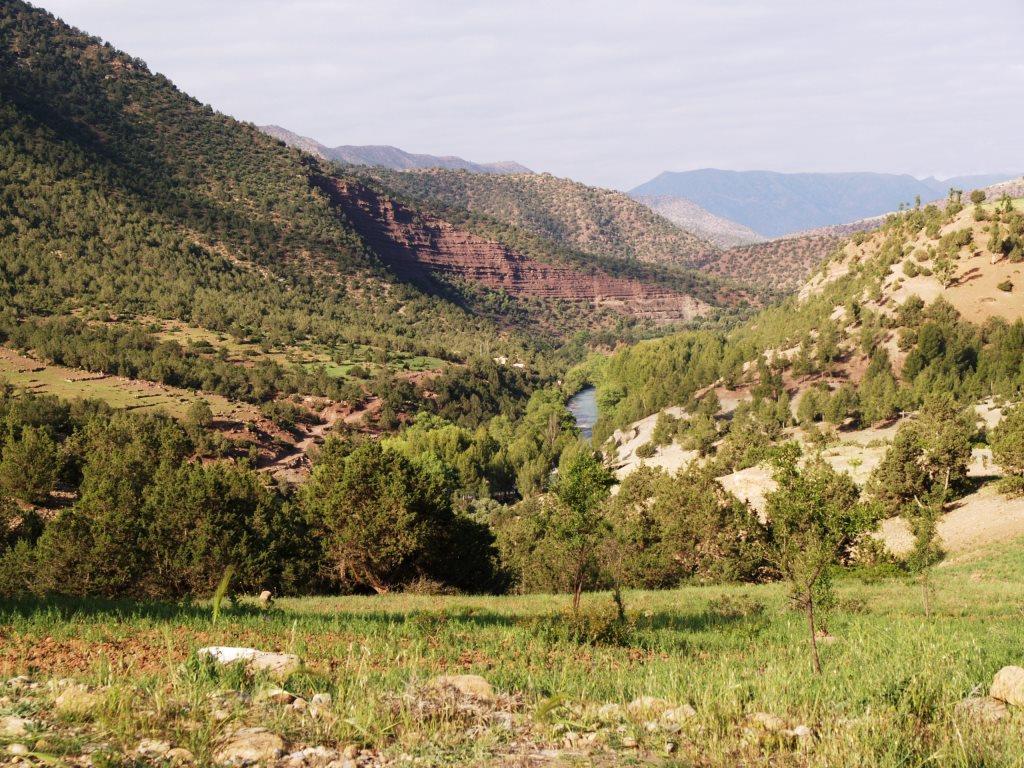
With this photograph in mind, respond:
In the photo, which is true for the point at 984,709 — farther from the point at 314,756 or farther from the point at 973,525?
the point at 973,525

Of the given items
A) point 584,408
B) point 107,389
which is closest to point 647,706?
point 107,389

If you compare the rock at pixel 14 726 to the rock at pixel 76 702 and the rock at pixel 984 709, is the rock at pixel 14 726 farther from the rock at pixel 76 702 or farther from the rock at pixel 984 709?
the rock at pixel 984 709

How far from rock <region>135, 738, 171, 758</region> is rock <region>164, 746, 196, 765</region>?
43mm

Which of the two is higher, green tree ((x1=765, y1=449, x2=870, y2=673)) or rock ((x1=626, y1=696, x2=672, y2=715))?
green tree ((x1=765, y1=449, x2=870, y2=673))

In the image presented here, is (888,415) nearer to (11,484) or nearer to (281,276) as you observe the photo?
(11,484)

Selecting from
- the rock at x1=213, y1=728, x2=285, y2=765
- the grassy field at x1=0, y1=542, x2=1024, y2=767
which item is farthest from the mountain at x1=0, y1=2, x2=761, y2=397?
the rock at x1=213, y1=728, x2=285, y2=765

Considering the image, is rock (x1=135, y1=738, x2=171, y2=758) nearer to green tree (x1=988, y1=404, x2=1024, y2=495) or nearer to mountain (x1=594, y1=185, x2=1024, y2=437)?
green tree (x1=988, y1=404, x2=1024, y2=495)

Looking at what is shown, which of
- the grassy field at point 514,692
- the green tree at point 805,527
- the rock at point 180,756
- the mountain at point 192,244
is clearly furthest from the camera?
the mountain at point 192,244

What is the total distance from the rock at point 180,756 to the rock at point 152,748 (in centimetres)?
4

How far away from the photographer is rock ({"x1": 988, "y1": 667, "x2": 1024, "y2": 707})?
22.7 feet

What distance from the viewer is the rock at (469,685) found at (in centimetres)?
692

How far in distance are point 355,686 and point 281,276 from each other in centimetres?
13998

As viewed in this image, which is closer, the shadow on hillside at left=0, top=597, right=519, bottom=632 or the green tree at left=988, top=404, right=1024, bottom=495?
the shadow on hillside at left=0, top=597, right=519, bottom=632

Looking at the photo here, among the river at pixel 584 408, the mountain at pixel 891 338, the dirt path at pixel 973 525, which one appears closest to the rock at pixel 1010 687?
the dirt path at pixel 973 525
